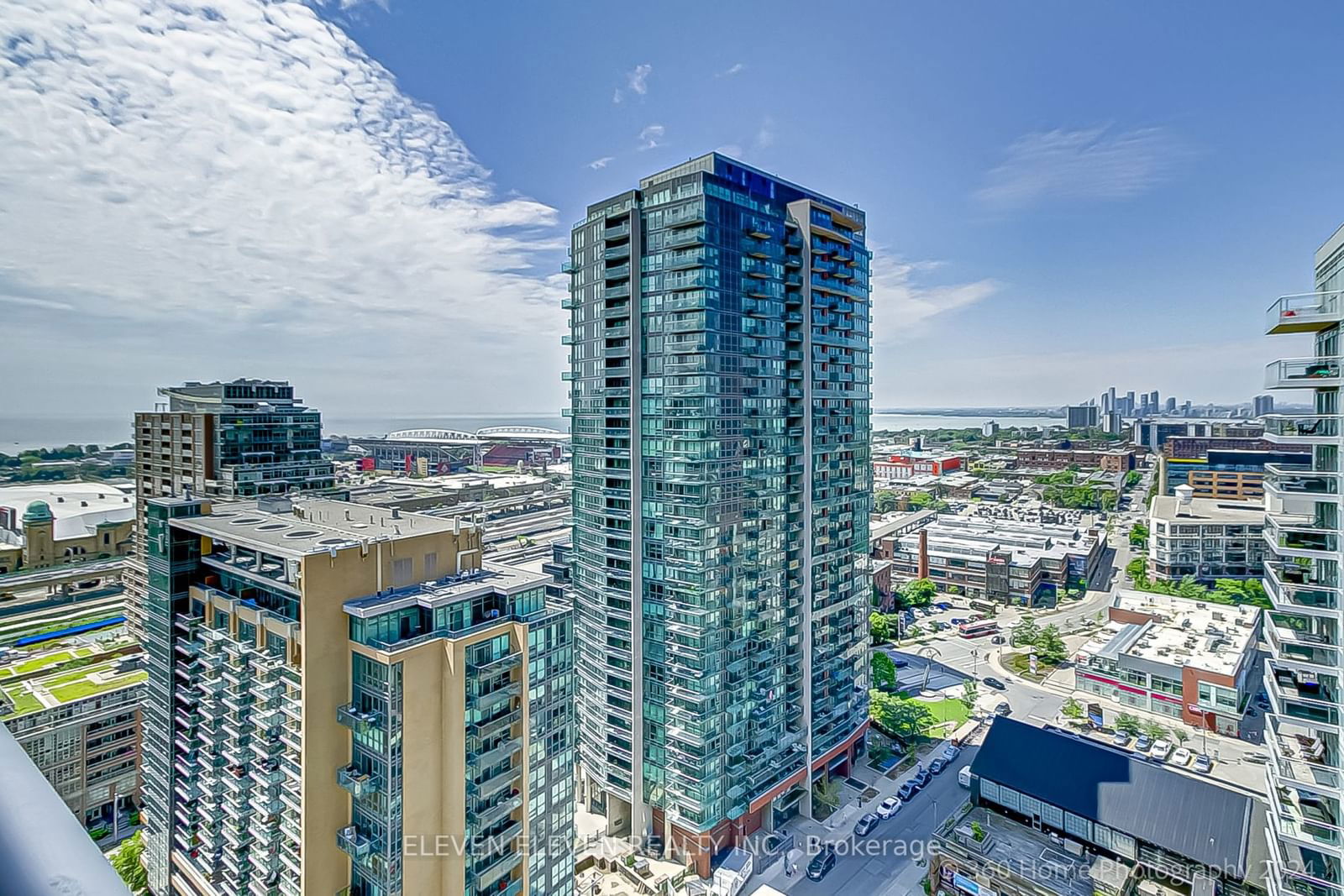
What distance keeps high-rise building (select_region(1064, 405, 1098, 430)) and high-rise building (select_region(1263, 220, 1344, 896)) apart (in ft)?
247

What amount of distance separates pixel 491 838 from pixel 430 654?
87.1 inches

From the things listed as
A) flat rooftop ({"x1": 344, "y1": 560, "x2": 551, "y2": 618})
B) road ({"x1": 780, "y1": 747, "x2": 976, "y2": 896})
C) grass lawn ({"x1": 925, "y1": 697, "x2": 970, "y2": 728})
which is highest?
flat rooftop ({"x1": 344, "y1": 560, "x2": 551, "y2": 618})

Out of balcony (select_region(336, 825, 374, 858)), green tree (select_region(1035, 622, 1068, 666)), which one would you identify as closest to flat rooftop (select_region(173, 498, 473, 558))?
balcony (select_region(336, 825, 374, 858))

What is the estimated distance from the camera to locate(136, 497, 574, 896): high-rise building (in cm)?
649

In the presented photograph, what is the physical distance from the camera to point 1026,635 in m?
18.6

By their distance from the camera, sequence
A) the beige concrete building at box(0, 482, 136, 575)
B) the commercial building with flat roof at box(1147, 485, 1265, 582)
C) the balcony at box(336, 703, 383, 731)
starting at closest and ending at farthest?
the beige concrete building at box(0, 482, 136, 575) → the balcony at box(336, 703, 383, 731) → the commercial building with flat roof at box(1147, 485, 1265, 582)

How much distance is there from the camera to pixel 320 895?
263 inches

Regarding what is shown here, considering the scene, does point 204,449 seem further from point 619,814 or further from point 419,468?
point 419,468

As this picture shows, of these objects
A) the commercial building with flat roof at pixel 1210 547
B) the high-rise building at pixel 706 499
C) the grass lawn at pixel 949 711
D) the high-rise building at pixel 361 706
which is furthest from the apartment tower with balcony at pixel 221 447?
the commercial building with flat roof at pixel 1210 547

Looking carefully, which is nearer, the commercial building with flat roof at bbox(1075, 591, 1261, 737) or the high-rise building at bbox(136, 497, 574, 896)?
the high-rise building at bbox(136, 497, 574, 896)

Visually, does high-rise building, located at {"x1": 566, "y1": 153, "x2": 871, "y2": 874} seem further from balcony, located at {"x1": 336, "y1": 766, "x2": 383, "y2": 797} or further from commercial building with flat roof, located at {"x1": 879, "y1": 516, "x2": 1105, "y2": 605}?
commercial building with flat roof, located at {"x1": 879, "y1": 516, "x2": 1105, "y2": 605}

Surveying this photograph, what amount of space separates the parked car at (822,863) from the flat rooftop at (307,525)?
24.7ft

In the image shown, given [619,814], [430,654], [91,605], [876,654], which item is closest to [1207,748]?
[876,654]

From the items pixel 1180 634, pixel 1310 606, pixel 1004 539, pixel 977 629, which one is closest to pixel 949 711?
pixel 977 629
